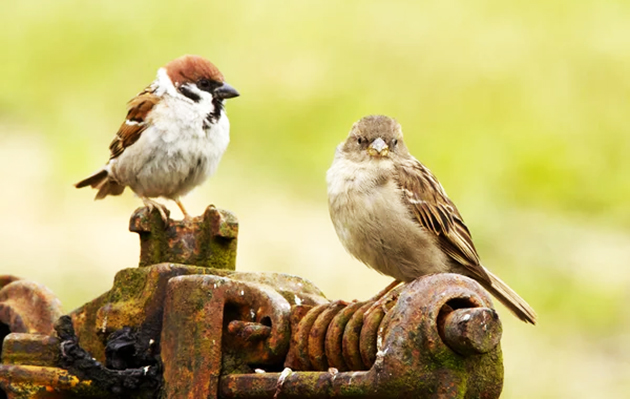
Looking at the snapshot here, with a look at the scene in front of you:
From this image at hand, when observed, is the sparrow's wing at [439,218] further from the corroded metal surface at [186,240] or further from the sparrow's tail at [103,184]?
the sparrow's tail at [103,184]

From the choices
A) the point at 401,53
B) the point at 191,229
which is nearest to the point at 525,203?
the point at 401,53

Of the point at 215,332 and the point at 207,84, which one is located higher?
the point at 207,84

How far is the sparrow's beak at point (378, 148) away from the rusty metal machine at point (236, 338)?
116 cm

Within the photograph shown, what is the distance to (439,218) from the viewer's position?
329cm

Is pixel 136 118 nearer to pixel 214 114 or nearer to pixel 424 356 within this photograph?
pixel 214 114

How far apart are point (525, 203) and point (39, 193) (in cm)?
172

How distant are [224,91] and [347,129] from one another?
0.51 m

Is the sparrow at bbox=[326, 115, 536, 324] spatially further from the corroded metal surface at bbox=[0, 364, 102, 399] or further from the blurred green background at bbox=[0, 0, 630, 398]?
the corroded metal surface at bbox=[0, 364, 102, 399]

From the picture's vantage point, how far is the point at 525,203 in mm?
4484

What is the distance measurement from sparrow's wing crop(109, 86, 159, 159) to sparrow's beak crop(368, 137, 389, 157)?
157 centimetres

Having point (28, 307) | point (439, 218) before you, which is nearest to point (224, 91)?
point (439, 218)

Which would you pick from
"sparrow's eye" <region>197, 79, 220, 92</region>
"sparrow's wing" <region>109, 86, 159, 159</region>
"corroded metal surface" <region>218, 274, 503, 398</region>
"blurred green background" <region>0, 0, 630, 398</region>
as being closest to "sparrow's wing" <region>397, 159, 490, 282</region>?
"blurred green background" <region>0, 0, 630, 398</region>

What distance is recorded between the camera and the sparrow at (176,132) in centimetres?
462

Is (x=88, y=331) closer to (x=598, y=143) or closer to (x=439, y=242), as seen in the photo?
(x=439, y=242)
